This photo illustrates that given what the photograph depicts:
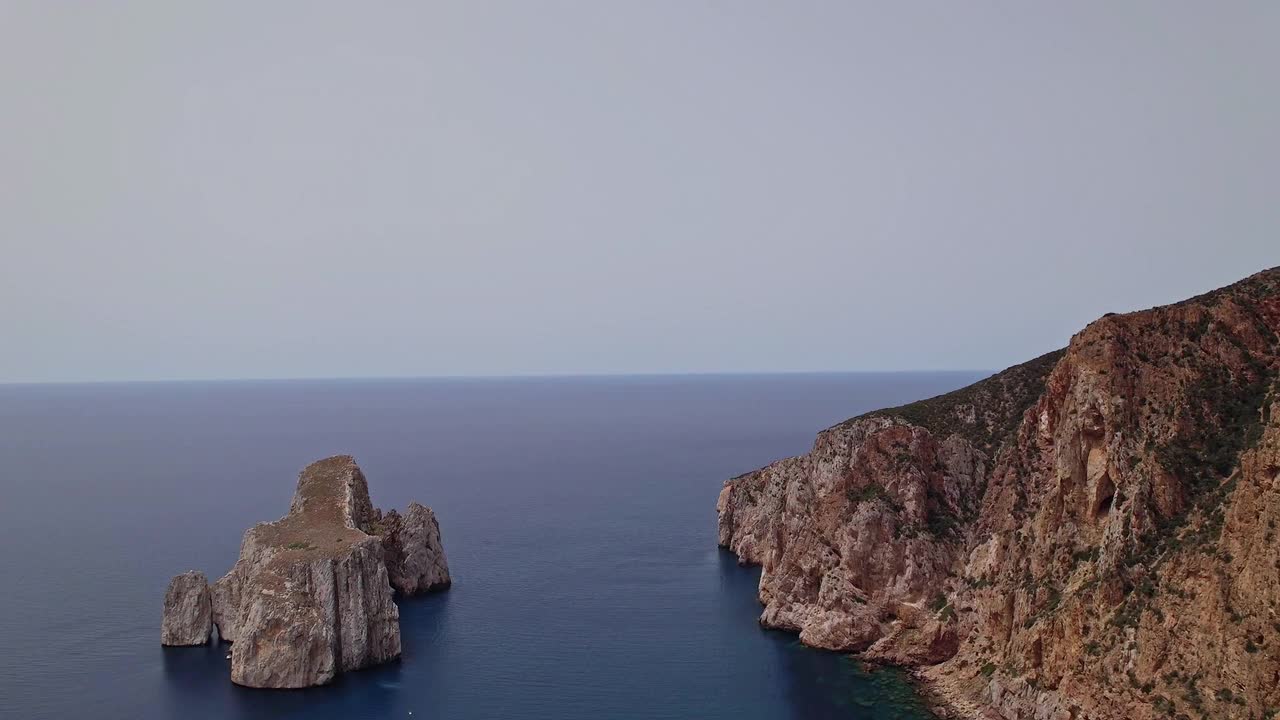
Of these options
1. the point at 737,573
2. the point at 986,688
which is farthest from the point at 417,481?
the point at 986,688

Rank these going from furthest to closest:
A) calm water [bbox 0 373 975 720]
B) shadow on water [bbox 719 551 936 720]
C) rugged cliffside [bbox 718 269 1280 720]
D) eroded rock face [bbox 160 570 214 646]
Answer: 1. eroded rock face [bbox 160 570 214 646]
2. calm water [bbox 0 373 975 720]
3. shadow on water [bbox 719 551 936 720]
4. rugged cliffside [bbox 718 269 1280 720]

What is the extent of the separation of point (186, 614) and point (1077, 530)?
7449 cm

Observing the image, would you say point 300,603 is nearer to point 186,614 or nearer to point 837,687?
point 186,614

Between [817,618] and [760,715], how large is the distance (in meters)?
15.2

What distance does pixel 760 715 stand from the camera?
203ft

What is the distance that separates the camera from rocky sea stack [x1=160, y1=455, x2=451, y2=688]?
66062 millimetres

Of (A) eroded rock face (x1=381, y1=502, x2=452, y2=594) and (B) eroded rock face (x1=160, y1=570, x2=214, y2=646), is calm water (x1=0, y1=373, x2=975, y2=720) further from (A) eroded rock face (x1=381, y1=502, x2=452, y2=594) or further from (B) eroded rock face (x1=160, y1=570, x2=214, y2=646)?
(A) eroded rock face (x1=381, y1=502, x2=452, y2=594)

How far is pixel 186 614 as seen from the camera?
74.1 m

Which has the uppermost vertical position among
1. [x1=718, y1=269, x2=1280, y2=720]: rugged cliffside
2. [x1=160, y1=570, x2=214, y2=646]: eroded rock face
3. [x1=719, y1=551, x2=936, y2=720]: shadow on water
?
[x1=718, y1=269, x2=1280, y2=720]: rugged cliffside

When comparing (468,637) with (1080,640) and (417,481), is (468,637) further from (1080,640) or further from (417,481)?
(417,481)

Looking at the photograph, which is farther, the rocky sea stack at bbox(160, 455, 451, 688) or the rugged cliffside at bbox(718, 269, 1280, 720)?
the rocky sea stack at bbox(160, 455, 451, 688)

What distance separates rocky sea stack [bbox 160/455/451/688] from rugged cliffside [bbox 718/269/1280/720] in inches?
1478

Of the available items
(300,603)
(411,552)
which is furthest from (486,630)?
(300,603)

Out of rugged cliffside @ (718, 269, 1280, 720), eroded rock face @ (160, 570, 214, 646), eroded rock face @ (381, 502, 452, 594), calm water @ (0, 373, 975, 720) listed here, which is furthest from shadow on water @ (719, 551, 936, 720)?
eroded rock face @ (160, 570, 214, 646)
